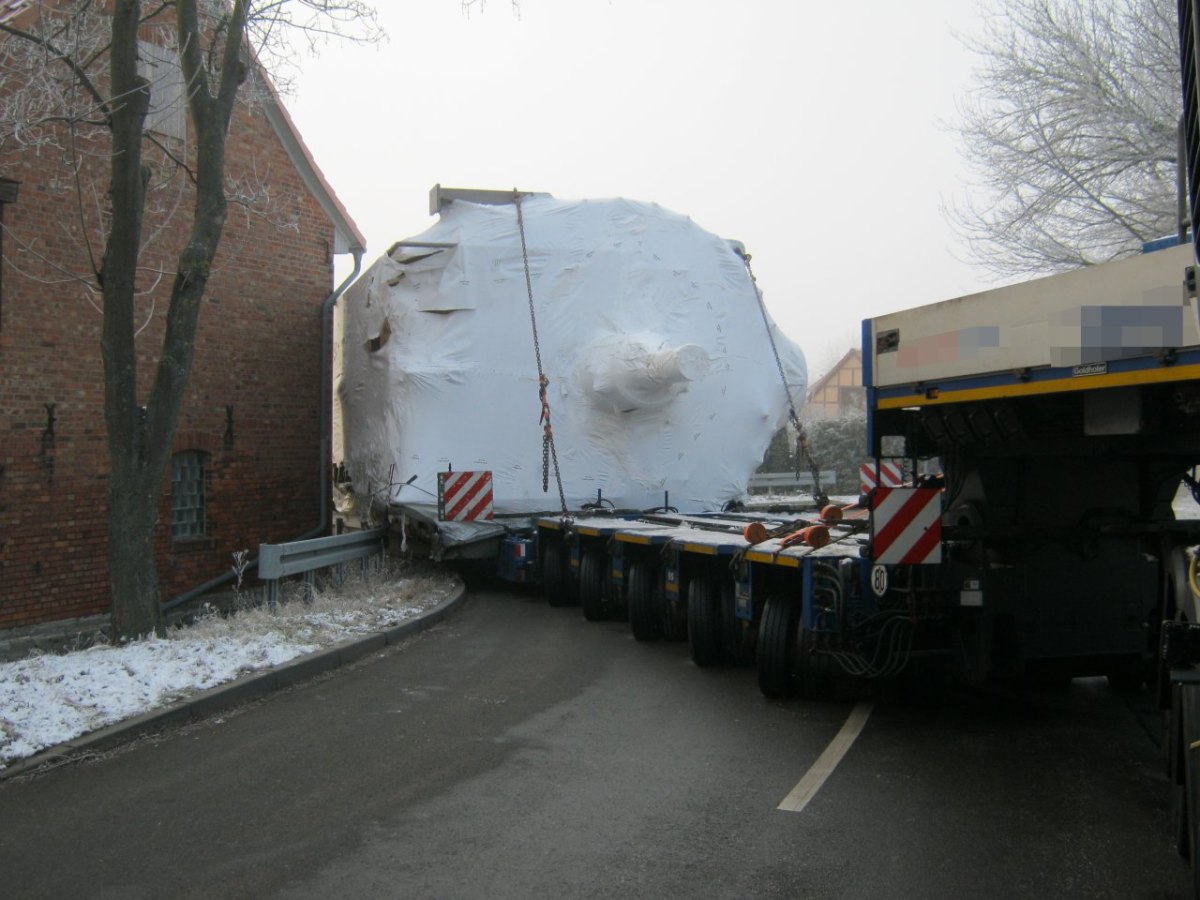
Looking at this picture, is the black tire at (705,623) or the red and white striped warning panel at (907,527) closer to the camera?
the red and white striped warning panel at (907,527)

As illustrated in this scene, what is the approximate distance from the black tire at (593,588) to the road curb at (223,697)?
205cm

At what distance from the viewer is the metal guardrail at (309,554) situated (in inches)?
454

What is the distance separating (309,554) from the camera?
41.4 feet

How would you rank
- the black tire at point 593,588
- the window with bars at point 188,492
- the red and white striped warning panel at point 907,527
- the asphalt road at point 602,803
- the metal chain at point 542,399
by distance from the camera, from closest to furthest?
the asphalt road at point 602,803 → the red and white striped warning panel at point 907,527 → the black tire at point 593,588 → the metal chain at point 542,399 → the window with bars at point 188,492

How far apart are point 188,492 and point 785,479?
1183 cm

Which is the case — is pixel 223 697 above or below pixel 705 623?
below

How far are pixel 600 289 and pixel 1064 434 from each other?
442 inches

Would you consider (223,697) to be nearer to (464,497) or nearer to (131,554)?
(131,554)

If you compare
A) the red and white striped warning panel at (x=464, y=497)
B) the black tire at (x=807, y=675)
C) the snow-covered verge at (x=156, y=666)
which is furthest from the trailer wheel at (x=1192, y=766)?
the red and white striped warning panel at (x=464, y=497)

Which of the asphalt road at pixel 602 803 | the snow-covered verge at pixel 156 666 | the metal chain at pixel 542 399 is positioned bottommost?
the asphalt road at pixel 602 803

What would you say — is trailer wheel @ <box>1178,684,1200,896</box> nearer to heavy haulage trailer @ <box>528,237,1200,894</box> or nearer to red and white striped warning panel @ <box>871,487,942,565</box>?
heavy haulage trailer @ <box>528,237,1200,894</box>

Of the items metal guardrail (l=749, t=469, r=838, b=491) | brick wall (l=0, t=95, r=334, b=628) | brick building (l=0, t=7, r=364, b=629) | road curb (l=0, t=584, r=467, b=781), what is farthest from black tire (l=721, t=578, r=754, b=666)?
metal guardrail (l=749, t=469, r=838, b=491)

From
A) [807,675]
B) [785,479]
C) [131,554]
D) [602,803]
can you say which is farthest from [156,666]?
[785,479]

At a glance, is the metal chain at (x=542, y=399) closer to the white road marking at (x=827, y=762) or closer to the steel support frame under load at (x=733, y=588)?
the steel support frame under load at (x=733, y=588)
